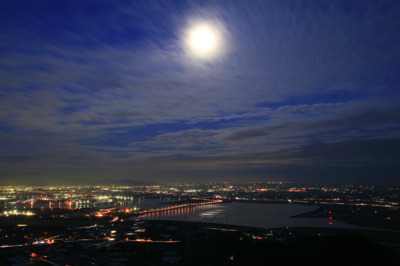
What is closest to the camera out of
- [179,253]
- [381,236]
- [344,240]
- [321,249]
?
[321,249]

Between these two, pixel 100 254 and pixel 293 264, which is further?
pixel 100 254

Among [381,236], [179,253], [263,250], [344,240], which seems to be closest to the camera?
[344,240]

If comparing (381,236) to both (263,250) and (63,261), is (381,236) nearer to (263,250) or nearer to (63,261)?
(263,250)

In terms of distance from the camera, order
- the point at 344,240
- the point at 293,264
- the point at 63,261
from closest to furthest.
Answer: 1. the point at 293,264
2. the point at 344,240
3. the point at 63,261

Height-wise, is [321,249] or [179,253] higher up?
[321,249]

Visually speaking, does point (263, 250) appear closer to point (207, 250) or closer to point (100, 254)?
point (207, 250)

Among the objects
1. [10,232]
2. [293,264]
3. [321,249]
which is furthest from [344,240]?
→ [10,232]

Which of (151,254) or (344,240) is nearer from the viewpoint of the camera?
(344,240)

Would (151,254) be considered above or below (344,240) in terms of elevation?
below

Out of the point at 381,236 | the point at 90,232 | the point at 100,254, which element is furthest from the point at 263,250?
the point at 90,232
